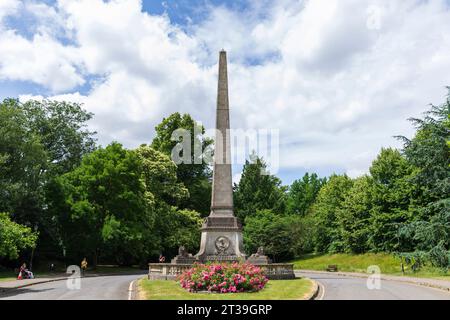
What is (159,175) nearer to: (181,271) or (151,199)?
(151,199)

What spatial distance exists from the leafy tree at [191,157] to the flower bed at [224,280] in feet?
116

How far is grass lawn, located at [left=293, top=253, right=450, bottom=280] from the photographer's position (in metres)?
36.2

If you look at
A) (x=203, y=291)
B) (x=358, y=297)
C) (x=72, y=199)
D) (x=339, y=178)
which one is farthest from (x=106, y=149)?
(x=339, y=178)

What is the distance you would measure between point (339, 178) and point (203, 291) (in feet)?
182

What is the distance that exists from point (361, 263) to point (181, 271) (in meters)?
29.2

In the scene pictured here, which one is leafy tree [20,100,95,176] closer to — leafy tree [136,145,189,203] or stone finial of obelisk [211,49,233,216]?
leafy tree [136,145,189,203]

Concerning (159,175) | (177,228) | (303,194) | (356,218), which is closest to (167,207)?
(177,228)

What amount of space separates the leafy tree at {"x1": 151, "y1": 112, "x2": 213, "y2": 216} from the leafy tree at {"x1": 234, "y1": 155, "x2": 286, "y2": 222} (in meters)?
11.6

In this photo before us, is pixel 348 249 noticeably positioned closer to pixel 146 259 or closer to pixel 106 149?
pixel 146 259

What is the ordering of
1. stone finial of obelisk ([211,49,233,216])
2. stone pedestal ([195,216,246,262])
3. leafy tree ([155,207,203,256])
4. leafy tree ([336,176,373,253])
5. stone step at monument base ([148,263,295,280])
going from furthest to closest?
leafy tree ([336,176,373,253]) < leafy tree ([155,207,203,256]) < stone finial of obelisk ([211,49,233,216]) < stone pedestal ([195,216,246,262]) < stone step at monument base ([148,263,295,280])

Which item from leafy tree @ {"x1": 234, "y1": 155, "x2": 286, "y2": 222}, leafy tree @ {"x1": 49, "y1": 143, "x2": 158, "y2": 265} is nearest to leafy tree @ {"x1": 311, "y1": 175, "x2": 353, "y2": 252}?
leafy tree @ {"x1": 234, "y1": 155, "x2": 286, "y2": 222}

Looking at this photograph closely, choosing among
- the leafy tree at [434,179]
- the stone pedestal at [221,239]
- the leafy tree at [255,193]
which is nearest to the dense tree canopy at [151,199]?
the leafy tree at [434,179]

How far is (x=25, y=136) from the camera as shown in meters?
38.7

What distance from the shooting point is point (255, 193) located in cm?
6638
